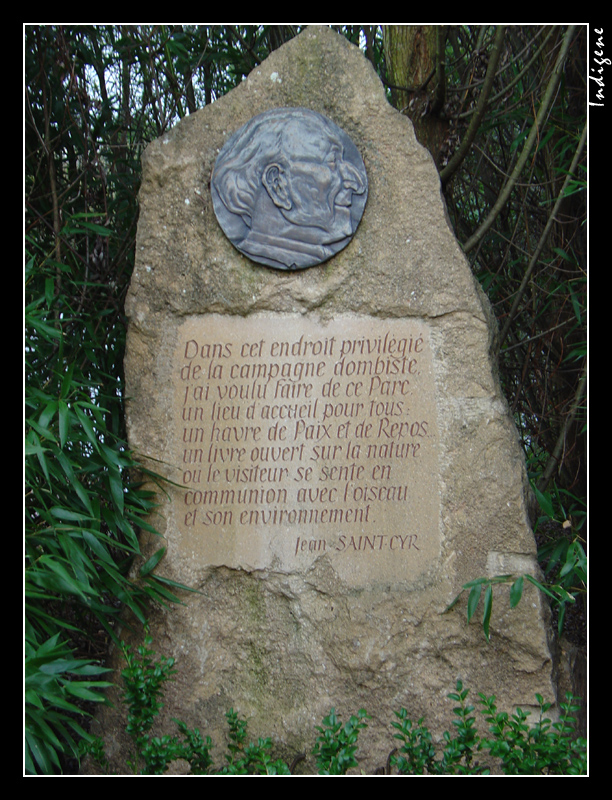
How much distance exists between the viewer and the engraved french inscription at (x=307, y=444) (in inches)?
102

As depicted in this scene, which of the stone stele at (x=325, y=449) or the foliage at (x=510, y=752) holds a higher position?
the stone stele at (x=325, y=449)

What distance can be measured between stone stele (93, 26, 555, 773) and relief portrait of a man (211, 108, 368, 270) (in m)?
0.05

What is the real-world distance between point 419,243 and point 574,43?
1634 millimetres

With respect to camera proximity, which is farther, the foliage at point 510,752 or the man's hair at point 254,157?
the man's hair at point 254,157

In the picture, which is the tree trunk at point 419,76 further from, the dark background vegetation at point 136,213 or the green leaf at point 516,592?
the green leaf at point 516,592

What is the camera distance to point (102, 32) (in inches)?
141

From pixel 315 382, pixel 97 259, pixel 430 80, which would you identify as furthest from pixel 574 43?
pixel 97 259

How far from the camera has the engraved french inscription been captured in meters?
2.58

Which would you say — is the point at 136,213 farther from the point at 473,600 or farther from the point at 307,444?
the point at 473,600

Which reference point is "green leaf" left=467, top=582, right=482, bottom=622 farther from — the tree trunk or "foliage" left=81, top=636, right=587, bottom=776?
the tree trunk

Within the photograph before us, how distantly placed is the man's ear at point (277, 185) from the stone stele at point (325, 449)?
8.2 inches

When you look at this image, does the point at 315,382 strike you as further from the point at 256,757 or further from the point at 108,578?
the point at 256,757

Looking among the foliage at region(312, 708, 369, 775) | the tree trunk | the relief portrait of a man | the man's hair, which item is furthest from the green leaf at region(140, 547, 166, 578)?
the tree trunk

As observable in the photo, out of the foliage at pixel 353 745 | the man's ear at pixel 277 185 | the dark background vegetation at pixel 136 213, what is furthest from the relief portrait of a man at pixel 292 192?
the foliage at pixel 353 745
